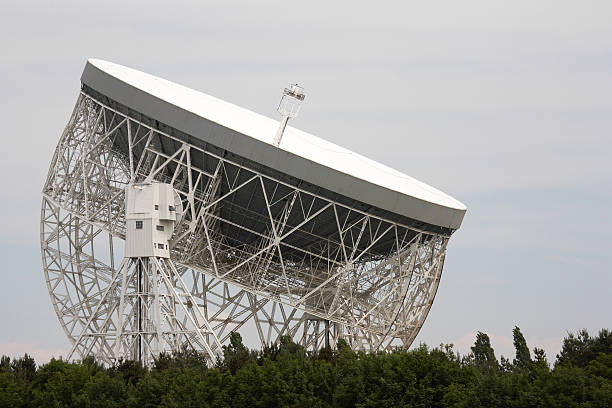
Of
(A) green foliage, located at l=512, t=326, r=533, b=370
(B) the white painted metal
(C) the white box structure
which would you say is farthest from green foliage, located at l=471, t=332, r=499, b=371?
(C) the white box structure

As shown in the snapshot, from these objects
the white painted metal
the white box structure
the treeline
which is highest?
the white painted metal

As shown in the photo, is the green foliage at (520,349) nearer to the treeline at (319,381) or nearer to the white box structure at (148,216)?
the treeline at (319,381)

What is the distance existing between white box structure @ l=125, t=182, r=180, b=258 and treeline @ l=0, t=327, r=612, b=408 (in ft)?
13.9

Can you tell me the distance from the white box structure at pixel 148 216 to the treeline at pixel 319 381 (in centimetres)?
424

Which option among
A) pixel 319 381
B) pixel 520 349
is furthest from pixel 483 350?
pixel 319 381

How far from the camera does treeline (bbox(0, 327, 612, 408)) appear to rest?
40.1m

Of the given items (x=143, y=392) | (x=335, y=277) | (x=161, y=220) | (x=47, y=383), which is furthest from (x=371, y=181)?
(x=47, y=383)

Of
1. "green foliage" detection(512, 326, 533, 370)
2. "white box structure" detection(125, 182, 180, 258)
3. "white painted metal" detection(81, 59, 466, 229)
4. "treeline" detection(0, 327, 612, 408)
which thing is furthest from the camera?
"green foliage" detection(512, 326, 533, 370)

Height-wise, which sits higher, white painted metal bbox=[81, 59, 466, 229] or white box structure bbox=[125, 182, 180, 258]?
white painted metal bbox=[81, 59, 466, 229]

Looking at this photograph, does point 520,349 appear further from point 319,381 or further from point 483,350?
point 319,381

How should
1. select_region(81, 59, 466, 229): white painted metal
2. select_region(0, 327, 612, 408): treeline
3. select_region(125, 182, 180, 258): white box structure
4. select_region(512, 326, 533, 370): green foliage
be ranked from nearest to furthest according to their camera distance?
select_region(0, 327, 612, 408): treeline < select_region(81, 59, 466, 229): white painted metal < select_region(125, 182, 180, 258): white box structure < select_region(512, 326, 533, 370): green foliage

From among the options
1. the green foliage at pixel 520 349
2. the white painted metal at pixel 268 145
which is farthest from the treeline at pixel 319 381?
the white painted metal at pixel 268 145

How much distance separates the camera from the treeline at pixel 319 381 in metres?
40.1

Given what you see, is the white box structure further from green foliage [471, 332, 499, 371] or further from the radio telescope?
green foliage [471, 332, 499, 371]
